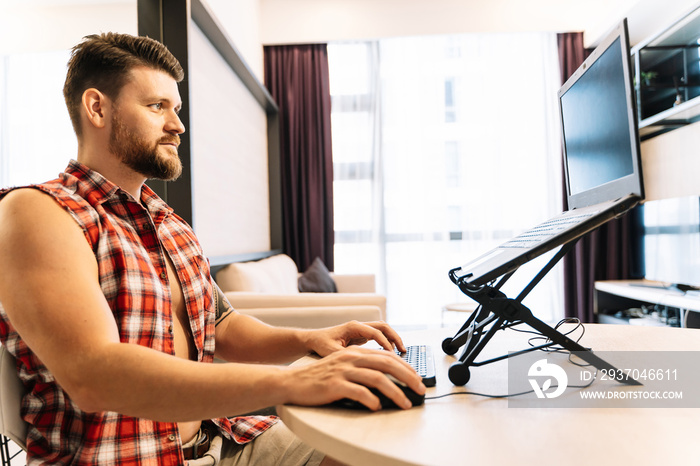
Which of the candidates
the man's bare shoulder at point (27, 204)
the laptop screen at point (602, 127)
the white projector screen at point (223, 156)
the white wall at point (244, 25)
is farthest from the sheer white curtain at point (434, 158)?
the man's bare shoulder at point (27, 204)

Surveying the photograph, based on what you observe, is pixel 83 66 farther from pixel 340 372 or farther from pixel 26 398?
pixel 340 372

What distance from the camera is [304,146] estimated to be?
15.6ft

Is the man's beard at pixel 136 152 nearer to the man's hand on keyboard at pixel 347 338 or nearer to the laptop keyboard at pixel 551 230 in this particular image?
the man's hand on keyboard at pixel 347 338

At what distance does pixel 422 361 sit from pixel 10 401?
0.66 meters

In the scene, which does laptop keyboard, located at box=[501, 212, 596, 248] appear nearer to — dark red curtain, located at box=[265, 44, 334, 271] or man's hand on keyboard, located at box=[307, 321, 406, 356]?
man's hand on keyboard, located at box=[307, 321, 406, 356]

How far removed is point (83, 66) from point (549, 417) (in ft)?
3.55

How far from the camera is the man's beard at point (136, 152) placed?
1.04 m

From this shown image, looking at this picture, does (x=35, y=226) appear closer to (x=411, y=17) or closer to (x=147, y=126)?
(x=147, y=126)

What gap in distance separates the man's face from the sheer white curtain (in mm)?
3689

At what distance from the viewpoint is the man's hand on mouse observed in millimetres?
681

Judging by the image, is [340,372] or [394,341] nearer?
[340,372]

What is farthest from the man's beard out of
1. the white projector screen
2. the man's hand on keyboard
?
the white projector screen

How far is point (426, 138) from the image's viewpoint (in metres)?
4.81

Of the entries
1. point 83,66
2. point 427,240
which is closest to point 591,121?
point 83,66
